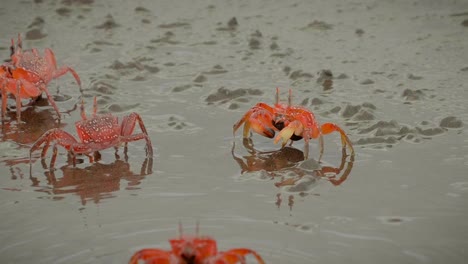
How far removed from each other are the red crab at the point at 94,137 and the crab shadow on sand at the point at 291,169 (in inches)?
35.2

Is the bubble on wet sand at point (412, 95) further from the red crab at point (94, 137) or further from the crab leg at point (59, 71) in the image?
the crab leg at point (59, 71)

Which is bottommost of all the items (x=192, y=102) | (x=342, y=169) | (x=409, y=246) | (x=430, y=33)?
(x=409, y=246)

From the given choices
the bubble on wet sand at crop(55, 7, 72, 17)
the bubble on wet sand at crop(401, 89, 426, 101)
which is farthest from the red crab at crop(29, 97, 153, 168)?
the bubble on wet sand at crop(55, 7, 72, 17)

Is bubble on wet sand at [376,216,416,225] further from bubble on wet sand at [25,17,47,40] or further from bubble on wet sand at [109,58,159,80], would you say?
bubble on wet sand at [25,17,47,40]

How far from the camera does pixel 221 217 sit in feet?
17.6

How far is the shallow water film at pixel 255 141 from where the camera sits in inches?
201

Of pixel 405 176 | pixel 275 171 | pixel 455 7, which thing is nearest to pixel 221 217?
pixel 275 171

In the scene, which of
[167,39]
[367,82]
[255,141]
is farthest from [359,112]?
[167,39]

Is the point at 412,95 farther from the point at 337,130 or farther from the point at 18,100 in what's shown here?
the point at 18,100

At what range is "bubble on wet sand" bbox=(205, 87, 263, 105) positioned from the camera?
801 centimetres

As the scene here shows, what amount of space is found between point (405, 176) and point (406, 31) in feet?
14.8

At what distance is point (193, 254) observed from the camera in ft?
13.1

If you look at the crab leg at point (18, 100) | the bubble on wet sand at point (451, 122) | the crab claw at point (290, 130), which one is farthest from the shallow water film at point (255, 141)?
the crab claw at point (290, 130)

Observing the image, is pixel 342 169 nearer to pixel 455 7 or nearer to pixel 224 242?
pixel 224 242
